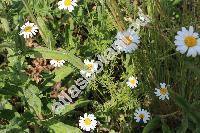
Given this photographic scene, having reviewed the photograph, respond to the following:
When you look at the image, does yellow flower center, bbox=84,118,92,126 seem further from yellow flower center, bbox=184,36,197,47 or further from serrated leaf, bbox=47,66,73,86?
yellow flower center, bbox=184,36,197,47

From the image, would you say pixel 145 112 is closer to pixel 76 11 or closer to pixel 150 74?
pixel 150 74

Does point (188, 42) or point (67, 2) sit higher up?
point (67, 2)

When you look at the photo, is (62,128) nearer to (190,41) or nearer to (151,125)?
(151,125)

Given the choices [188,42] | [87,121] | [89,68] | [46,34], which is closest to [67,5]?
[46,34]

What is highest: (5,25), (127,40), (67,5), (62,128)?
(67,5)

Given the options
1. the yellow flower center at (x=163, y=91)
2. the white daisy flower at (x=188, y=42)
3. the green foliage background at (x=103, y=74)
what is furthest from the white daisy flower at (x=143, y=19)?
the yellow flower center at (x=163, y=91)

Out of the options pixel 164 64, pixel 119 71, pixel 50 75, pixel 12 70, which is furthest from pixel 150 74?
pixel 12 70

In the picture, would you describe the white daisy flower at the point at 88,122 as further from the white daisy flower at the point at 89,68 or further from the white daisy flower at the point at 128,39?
the white daisy flower at the point at 128,39
